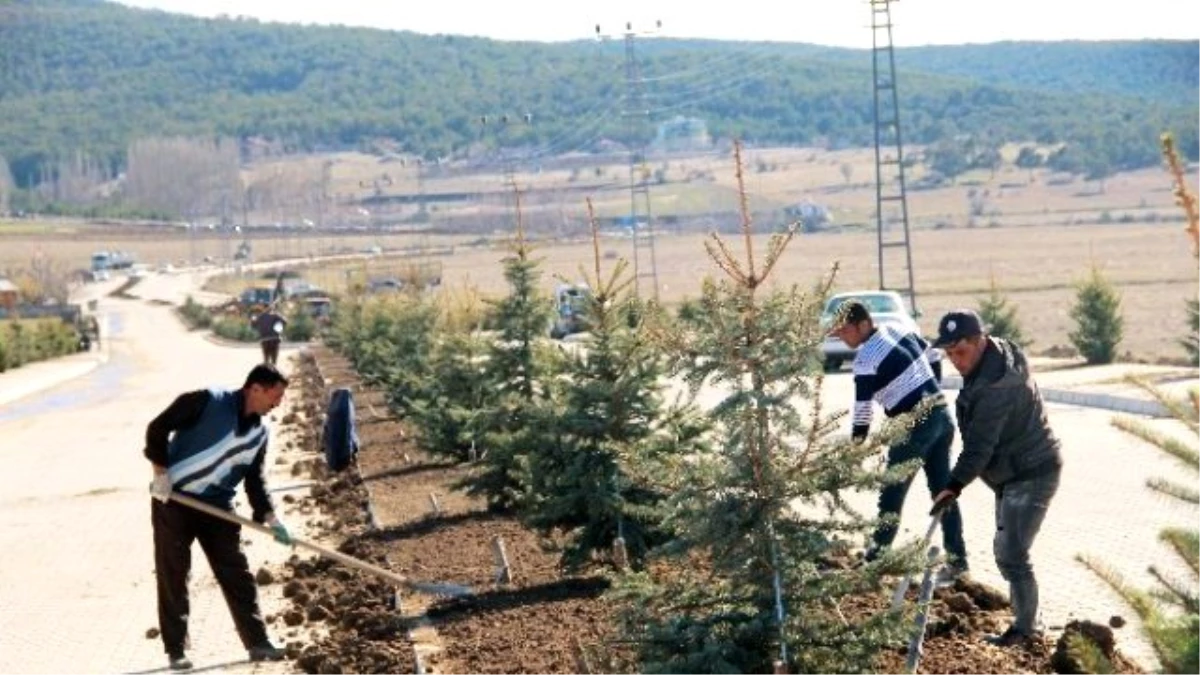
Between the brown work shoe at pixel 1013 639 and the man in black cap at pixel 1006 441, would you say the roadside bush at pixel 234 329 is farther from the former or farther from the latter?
the man in black cap at pixel 1006 441

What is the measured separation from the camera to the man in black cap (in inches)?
344

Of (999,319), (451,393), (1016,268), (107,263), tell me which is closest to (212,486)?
(451,393)

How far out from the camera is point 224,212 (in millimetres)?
177500

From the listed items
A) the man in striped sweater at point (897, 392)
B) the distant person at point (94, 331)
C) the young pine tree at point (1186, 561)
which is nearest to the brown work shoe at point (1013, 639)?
the man in striped sweater at point (897, 392)

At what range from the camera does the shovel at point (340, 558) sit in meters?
10.4

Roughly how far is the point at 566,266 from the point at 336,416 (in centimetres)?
7281

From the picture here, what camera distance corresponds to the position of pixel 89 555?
1655 cm

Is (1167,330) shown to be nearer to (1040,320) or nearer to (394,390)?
(1040,320)

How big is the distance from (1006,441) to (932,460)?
2.61 meters

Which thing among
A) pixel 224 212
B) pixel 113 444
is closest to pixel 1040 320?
pixel 113 444

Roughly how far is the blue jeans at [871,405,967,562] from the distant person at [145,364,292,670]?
318cm

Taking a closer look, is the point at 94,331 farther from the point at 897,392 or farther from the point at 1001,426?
the point at 1001,426

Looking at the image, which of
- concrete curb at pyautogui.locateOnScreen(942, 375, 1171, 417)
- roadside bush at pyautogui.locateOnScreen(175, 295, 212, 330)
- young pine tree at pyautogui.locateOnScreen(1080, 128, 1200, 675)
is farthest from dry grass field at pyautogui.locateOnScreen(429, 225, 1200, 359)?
young pine tree at pyautogui.locateOnScreen(1080, 128, 1200, 675)

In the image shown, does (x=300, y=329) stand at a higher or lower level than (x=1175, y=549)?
lower
